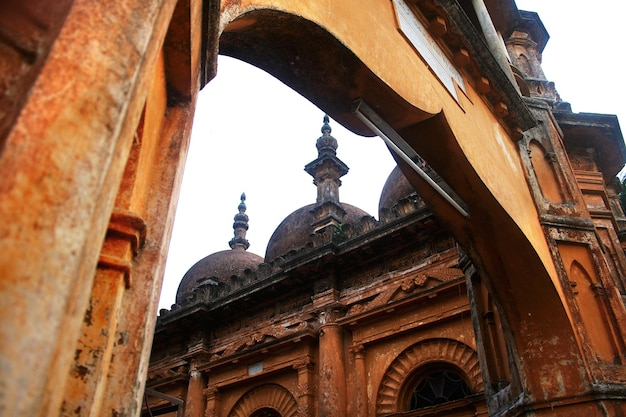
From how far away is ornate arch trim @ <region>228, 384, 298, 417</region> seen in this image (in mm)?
10039

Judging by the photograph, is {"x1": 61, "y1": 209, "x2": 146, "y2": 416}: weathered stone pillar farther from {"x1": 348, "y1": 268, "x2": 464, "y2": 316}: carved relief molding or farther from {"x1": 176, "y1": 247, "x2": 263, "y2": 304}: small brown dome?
{"x1": 176, "y1": 247, "x2": 263, "y2": 304}: small brown dome

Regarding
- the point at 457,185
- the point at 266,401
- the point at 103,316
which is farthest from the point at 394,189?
the point at 103,316

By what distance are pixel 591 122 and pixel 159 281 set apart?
7143 mm

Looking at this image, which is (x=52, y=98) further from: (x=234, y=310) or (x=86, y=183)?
(x=234, y=310)

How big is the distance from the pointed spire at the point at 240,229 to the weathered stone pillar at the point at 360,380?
435 inches

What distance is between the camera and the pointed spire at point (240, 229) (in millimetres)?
19797

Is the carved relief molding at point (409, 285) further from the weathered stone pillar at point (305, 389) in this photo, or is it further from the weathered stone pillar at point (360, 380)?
the weathered stone pillar at point (305, 389)

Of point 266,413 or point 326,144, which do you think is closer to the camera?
point 266,413

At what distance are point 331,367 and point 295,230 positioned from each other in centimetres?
526

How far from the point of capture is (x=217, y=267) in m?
16.5

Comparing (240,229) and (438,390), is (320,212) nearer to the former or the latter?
(438,390)

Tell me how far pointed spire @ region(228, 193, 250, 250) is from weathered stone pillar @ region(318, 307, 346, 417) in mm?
10197

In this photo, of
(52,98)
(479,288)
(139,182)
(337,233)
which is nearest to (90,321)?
(139,182)

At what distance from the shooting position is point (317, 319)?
10148 mm
